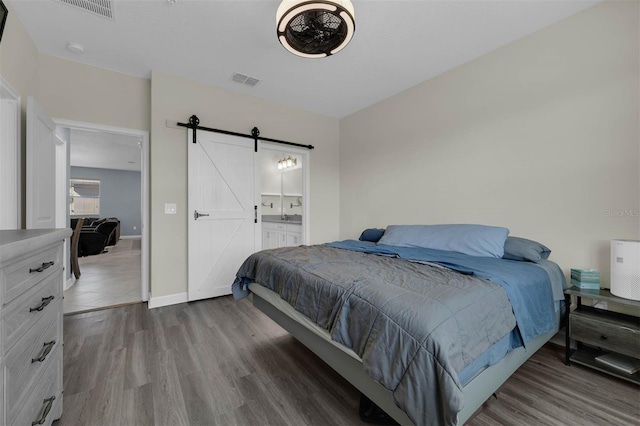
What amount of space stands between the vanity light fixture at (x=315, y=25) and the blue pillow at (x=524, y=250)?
6.98ft

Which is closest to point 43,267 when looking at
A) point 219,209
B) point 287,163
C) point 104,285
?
point 219,209

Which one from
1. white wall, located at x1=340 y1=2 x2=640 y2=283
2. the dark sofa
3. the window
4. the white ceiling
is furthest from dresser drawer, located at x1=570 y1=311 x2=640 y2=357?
the window

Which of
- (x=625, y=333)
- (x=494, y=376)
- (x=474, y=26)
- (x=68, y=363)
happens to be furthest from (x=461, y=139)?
(x=68, y=363)

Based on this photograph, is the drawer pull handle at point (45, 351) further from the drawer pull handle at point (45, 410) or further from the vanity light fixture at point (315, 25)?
the vanity light fixture at point (315, 25)

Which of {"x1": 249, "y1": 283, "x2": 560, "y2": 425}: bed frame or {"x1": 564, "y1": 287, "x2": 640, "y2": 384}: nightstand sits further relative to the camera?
{"x1": 564, "y1": 287, "x2": 640, "y2": 384}: nightstand

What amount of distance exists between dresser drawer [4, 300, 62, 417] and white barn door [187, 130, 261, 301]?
204cm

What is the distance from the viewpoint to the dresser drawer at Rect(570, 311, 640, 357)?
171 cm

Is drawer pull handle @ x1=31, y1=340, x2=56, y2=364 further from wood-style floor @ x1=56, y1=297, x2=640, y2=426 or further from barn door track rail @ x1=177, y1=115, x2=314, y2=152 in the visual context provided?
barn door track rail @ x1=177, y1=115, x2=314, y2=152

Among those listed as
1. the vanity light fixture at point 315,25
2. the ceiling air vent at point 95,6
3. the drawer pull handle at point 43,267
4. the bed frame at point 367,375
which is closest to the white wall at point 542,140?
the bed frame at point 367,375

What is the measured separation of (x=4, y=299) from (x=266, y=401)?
A: 1.32 metres

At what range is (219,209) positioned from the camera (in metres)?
3.54

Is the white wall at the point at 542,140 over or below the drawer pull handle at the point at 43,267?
over

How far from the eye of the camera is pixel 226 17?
2.27 meters

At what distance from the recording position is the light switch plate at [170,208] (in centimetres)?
320
